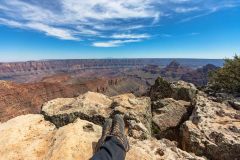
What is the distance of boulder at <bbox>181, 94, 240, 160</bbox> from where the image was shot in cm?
793

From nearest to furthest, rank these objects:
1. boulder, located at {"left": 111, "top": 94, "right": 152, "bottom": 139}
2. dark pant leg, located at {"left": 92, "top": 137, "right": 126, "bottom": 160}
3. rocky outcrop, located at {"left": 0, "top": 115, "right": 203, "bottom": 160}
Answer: dark pant leg, located at {"left": 92, "top": 137, "right": 126, "bottom": 160}
rocky outcrop, located at {"left": 0, "top": 115, "right": 203, "bottom": 160}
boulder, located at {"left": 111, "top": 94, "right": 152, "bottom": 139}

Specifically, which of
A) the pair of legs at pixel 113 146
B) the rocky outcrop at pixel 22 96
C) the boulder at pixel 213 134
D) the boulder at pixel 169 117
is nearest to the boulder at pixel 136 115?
the boulder at pixel 169 117

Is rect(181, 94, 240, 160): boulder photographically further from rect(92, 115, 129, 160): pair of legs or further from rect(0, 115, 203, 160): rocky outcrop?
rect(92, 115, 129, 160): pair of legs

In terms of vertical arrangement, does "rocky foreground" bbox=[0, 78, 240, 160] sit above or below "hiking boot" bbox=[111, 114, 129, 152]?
below

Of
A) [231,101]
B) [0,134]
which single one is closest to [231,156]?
[231,101]

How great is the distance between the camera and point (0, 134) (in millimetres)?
8320

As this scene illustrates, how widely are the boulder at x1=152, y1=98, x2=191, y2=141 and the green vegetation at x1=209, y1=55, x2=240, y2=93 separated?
14.0 ft

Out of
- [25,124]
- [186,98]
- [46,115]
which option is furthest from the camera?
[186,98]

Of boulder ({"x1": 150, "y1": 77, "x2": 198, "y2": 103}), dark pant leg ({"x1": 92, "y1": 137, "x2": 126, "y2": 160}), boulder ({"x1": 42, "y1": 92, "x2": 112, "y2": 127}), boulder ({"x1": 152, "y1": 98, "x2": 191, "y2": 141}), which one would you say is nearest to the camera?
dark pant leg ({"x1": 92, "y1": 137, "x2": 126, "y2": 160})

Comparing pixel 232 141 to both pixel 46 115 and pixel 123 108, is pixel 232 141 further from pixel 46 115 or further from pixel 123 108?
pixel 46 115

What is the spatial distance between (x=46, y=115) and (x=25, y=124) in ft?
3.39

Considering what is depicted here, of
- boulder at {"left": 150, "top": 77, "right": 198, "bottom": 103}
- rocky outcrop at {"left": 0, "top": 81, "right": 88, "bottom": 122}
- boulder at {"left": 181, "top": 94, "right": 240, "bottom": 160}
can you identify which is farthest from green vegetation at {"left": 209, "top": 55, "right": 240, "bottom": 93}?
rocky outcrop at {"left": 0, "top": 81, "right": 88, "bottom": 122}

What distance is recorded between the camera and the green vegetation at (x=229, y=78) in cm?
1532

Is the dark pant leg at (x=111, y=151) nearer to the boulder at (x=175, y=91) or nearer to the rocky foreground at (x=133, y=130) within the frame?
the rocky foreground at (x=133, y=130)
